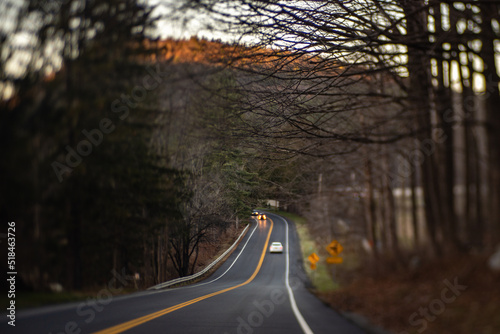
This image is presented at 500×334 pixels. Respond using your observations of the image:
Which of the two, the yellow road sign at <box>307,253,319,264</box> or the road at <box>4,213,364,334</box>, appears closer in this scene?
the road at <box>4,213,364,334</box>

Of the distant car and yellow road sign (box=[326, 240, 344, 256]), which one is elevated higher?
the distant car

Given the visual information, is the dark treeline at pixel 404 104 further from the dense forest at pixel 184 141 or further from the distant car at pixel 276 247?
the distant car at pixel 276 247

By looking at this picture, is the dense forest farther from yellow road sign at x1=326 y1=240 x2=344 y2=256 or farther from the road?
yellow road sign at x1=326 y1=240 x2=344 y2=256

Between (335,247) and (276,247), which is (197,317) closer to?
(276,247)

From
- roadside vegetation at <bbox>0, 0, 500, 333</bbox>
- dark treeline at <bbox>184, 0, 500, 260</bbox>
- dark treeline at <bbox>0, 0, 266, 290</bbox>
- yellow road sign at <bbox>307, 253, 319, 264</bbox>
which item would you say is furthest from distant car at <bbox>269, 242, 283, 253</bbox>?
yellow road sign at <bbox>307, 253, 319, 264</bbox>

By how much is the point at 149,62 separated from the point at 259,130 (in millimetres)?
4631

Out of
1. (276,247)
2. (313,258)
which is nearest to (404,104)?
(276,247)

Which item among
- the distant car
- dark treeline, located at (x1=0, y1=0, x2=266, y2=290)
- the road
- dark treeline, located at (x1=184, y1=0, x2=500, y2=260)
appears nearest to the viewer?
dark treeline, located at (x1=0, y1=0, x2=266, y2=290)

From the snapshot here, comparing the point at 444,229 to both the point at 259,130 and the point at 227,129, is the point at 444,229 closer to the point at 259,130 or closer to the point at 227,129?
A: the point at 259,130

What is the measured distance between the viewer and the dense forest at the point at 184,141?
A: 8.56 feet

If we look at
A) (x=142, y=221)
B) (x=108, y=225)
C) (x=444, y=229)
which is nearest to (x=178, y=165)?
(x=142, y=221)

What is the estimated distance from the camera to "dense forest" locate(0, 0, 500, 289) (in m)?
2.61

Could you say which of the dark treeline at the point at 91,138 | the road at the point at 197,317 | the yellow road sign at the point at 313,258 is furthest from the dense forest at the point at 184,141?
the yellow road sign at the point at 313,258

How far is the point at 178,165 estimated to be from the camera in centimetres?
427
